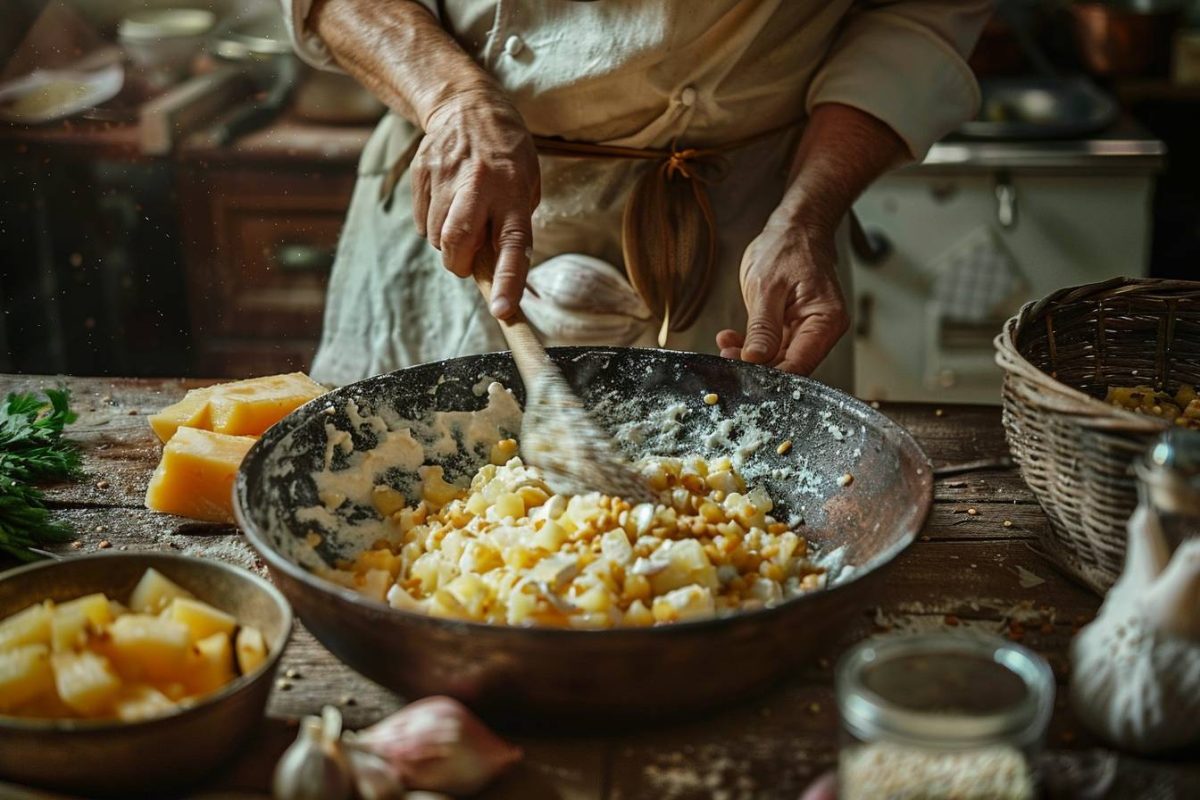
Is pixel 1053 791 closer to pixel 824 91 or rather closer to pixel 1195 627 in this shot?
pixel 1195 627

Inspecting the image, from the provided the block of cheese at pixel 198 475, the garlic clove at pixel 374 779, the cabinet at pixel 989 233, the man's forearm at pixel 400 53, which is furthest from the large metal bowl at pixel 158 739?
the cabinet at pixel 989 233

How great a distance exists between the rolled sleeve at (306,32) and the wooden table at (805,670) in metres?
0.61

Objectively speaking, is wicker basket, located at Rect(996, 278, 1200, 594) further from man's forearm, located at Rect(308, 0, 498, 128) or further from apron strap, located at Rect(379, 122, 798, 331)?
man's forearm, located at Rect(308, 0, 498, 128)

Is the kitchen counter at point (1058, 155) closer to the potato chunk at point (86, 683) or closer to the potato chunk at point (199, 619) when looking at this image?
the potato chunk at point (199, 619)

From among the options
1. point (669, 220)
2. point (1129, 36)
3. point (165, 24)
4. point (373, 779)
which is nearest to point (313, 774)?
point (373, 779)

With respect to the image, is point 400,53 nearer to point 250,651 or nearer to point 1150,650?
point 250,651

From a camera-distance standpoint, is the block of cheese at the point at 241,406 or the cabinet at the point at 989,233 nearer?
the block of cheese at the point at 241,406

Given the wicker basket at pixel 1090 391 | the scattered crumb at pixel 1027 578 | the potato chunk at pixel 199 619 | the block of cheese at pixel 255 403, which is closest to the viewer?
the potato chunk at pixel 199 619

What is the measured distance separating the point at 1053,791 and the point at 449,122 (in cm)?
119

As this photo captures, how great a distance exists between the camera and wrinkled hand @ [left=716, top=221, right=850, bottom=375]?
1.66 metres

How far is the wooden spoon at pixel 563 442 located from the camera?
1.44m

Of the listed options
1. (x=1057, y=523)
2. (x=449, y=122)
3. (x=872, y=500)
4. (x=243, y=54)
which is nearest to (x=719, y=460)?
(x=872, y=500)

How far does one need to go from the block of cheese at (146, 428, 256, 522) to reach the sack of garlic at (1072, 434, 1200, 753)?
1022mm

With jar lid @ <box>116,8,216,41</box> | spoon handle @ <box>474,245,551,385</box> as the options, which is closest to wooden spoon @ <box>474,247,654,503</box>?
spoon handle @ <box>474,245,551,385</box>
